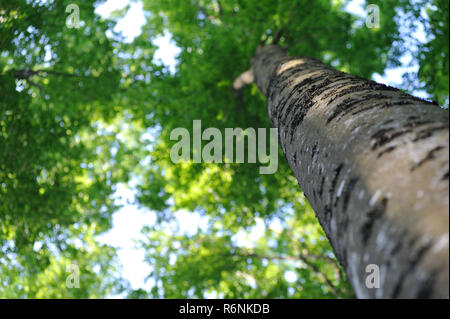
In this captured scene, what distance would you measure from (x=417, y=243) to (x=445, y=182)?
169 millimetres

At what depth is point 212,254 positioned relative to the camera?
7.77m

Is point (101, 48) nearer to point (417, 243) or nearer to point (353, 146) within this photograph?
point (353, 146)

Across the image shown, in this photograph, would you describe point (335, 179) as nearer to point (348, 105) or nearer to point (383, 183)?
point (383, 183)

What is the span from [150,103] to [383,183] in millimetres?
5627

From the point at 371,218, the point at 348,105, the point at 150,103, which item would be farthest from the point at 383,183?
the point at 150,103

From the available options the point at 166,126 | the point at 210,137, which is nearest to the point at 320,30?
the point at 210,137

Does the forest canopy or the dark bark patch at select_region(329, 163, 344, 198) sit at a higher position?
the dark bark patch at select_region(329, 163, 344, 198)

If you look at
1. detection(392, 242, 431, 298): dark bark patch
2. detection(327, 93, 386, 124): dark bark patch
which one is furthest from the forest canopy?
detection(392, 242, 431, 298): dark bark patch

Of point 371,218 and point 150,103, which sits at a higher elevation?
point 371,218

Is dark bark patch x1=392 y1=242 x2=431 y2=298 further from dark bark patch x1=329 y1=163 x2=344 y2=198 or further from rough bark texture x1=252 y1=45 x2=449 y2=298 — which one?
dark bark patch x1=329 y1=163 x2=344 y2=198

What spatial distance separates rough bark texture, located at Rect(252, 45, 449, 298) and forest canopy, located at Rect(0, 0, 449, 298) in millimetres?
4324

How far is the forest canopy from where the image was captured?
4.87 metres

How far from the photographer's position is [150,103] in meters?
6.06
